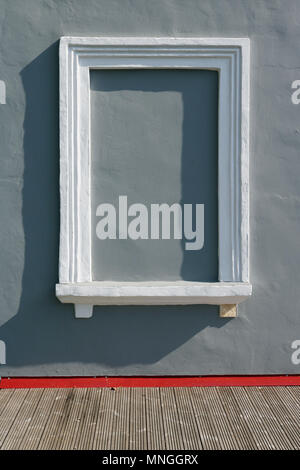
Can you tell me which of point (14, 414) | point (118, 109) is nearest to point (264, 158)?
point (118, 109)

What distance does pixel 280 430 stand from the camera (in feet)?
9.05

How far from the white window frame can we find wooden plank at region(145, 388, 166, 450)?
70cm

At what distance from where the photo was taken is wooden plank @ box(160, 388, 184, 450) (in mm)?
2615

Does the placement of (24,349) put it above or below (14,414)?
above

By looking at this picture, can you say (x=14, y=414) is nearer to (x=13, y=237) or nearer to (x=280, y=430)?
(x=13, y=237)

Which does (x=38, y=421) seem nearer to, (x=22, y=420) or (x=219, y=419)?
(x=22, y=420)

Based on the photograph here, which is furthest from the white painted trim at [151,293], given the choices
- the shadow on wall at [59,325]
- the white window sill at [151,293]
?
the shadow on wall at [59,325]

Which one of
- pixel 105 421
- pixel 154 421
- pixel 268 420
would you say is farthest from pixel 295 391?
pixel 105 421

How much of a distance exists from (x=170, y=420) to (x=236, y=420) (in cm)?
45

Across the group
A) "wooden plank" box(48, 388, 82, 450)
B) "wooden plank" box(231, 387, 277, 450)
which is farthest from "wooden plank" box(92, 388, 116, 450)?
"wooden plank" box(231, 387, 277, 450)

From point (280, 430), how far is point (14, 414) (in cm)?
183

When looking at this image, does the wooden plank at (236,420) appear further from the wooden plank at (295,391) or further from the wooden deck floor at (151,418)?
the wooden plank at (295,391)

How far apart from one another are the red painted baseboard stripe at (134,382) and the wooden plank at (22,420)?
9 centimetres

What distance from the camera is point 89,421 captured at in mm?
2846
